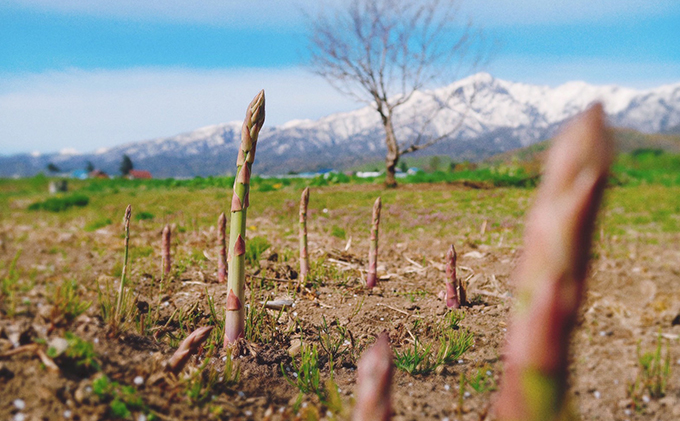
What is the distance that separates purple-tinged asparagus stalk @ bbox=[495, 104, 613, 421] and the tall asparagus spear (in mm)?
1796

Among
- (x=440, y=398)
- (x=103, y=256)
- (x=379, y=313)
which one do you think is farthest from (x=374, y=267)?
(x=103, y=256)

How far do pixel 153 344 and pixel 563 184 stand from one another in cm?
223

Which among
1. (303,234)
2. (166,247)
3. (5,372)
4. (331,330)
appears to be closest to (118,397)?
(5,372)

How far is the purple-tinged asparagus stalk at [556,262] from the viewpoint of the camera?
26.4 inches

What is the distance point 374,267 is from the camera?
161 inches

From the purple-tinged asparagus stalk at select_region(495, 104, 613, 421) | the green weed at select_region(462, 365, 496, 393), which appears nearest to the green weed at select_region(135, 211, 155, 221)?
the green weed at select_region(462, 365, 496, 393)

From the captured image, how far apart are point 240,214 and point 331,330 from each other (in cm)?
127

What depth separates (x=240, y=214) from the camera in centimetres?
236

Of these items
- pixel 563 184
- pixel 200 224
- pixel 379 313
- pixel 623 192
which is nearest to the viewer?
pixel 563 184

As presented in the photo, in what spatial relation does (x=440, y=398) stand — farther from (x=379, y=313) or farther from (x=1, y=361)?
(x=1, y=361)

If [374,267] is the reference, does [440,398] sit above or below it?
below

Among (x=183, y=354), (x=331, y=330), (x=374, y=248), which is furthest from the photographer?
(x=374, y=248)

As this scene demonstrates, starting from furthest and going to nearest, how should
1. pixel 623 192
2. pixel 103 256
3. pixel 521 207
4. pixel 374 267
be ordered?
pixel 623 192, pixel 521 207, pixel 103 256, pixel 374 267

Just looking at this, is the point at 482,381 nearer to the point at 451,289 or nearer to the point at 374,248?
the point at 451,289
